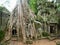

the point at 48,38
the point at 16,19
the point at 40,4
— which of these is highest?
the point at 40,4

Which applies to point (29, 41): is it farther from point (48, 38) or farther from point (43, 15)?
point (43, 15)

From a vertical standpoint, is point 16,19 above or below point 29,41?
above

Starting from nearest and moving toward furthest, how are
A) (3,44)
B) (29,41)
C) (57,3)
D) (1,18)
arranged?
(3,44) < (29,41) < (1,18) < (57,3)

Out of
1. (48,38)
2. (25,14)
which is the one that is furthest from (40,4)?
(25,14)

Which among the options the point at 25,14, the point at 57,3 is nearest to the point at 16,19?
the point at 25,14

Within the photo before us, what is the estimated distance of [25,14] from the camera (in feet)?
15.7

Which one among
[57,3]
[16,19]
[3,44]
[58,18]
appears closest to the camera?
[16,19]

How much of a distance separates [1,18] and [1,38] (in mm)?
1855

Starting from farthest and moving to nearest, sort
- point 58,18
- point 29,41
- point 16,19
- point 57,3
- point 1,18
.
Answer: point 57,3 < point 58,18 < point 1,18 < point 29,41 < point 16,19

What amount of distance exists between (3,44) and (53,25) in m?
4.07

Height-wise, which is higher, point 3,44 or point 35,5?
point 35,5

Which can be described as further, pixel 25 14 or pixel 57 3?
pixel 57 3

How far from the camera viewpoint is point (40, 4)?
974cm

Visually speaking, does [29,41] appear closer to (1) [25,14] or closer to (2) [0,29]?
(2) [0,29]
